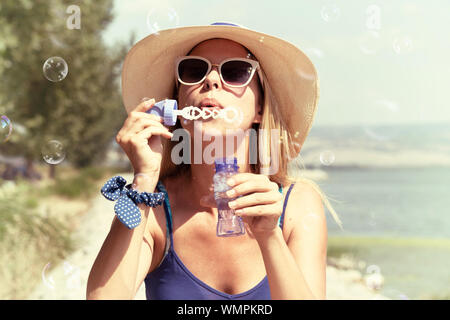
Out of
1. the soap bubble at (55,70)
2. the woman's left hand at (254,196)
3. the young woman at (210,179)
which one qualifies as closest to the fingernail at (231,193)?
the woman's left hand at (254,196)

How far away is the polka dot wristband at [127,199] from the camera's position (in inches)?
64.7

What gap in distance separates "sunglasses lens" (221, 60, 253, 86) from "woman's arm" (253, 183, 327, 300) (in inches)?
21.6

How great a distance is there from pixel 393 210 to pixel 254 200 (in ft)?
71.5

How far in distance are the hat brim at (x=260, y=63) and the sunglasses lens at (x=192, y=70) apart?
0.15 m

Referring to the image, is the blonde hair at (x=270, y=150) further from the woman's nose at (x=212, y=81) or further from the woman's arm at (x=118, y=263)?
the woman's arm at (x=118, y=263)

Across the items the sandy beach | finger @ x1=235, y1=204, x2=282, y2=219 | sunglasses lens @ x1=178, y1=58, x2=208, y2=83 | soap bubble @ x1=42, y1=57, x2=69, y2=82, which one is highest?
soap bubble @ x1=42, y1=57, x2=69, y2=82

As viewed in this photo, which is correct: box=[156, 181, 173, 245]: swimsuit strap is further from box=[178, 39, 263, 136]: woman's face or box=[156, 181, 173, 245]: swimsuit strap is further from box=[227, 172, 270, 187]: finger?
box=[227, 172, 270, 187]: finger

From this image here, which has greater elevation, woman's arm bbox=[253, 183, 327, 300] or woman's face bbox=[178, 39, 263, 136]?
woman's face bbox=[178, 39, 263, 136]

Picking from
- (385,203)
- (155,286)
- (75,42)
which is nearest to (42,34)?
(75,42)

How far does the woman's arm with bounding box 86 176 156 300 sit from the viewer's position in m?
1.74

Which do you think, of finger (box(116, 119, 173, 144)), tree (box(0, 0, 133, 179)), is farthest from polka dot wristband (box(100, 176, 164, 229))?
tree (box(0, 0, 133, 179))

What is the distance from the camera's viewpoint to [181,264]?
209cm
